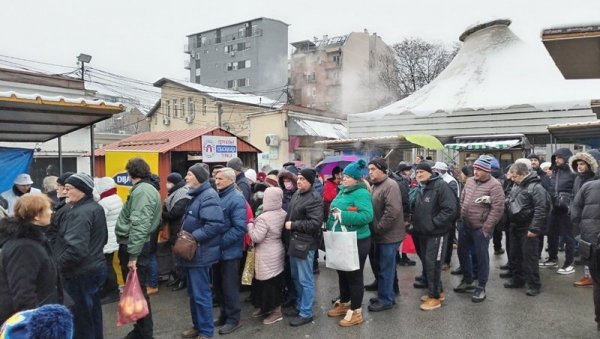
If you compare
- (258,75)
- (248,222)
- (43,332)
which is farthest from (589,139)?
(258,75)

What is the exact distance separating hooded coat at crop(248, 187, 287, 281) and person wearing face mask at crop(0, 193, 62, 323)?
2134 millimetres

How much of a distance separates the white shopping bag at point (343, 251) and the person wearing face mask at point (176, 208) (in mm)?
2157

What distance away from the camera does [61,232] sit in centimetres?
355

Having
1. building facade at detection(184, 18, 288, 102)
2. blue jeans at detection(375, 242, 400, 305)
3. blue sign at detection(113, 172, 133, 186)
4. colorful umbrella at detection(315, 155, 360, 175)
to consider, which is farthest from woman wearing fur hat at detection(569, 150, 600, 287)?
building facade at detection(184, 18, 288, 102)

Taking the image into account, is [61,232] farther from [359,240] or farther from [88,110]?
[359,240]

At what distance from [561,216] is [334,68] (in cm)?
3845

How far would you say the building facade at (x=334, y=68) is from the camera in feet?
126

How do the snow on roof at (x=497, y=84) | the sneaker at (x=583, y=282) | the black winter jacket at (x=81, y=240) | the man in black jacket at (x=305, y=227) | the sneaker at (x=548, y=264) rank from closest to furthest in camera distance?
the black winter jacket at (x=81, y=240), the man in black jacket at (x=305, y=227), the sneaker at (x=583, y=282), the sneaker at (x=548, y=264), the snow on roof at (x=497, y=84)

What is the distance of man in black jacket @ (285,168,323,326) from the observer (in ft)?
15.0

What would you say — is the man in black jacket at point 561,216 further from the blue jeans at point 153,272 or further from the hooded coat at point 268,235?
the blue jeans at point 153,272

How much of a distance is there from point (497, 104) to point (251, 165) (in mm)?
8599

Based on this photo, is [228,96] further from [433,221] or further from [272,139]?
[433,221]

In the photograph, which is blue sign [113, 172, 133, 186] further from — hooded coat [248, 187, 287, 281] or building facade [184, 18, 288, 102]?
building facade [184, 18, 288, 102]

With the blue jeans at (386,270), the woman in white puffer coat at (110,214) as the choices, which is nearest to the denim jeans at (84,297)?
the woman in white puffer coat at (110,214)
